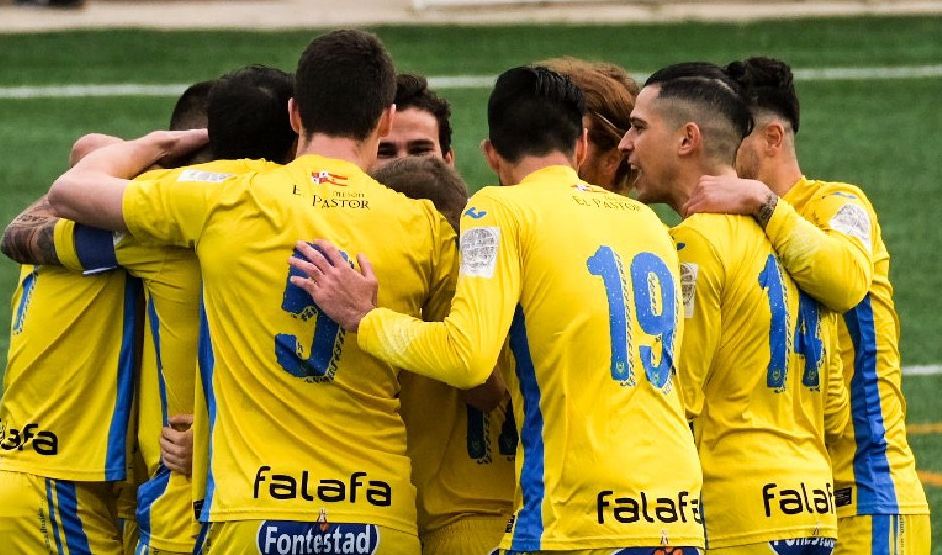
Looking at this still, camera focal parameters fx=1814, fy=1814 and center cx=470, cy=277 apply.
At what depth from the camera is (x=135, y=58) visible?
20.5m

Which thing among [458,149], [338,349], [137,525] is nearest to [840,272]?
[338,349]

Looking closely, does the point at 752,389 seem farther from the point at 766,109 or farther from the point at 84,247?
the point at 84,247

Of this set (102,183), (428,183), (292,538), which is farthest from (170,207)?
(292,538)

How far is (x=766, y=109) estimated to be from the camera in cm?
684

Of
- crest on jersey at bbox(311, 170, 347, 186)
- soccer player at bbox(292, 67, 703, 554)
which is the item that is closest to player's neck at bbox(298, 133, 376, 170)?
crest on jersey at bbox(311, 170, 347, 186)

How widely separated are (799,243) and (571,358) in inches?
39.4

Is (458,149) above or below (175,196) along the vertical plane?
below

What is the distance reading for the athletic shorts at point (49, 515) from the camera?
651 centimetres

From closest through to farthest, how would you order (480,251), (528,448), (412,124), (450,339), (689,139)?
(450,339), (480,251), (528,448), (689,139), (412,124)

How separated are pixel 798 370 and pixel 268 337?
1.83 meters

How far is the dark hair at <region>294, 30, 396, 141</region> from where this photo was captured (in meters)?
5.92

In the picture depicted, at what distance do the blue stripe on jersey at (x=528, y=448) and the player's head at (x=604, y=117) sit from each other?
1.52 meters

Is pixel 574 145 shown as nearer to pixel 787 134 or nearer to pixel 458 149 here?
pixel 787 134

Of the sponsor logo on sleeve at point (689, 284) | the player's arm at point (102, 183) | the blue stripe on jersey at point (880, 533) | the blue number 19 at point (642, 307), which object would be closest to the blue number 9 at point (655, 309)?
the blue number 19 at point (642, 307)
